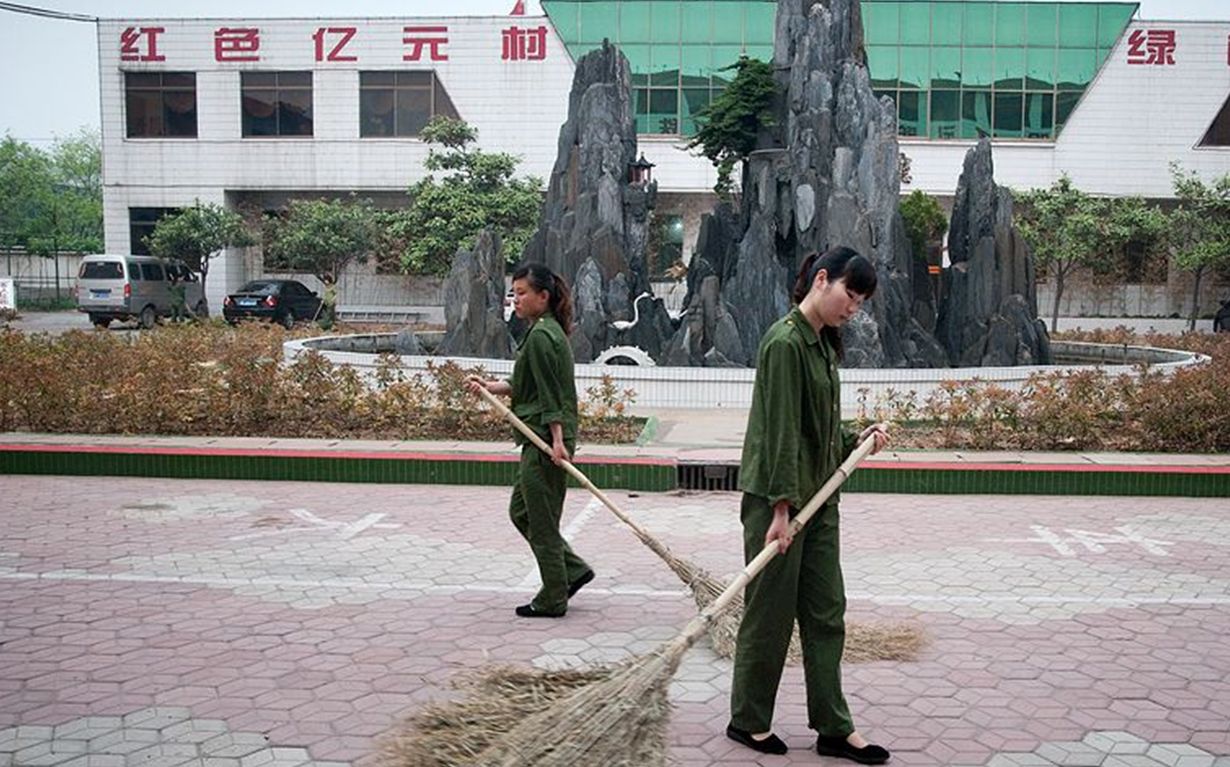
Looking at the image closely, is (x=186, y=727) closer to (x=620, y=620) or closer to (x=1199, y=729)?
(x=620, y=620)

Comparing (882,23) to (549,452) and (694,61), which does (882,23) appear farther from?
(549,452)

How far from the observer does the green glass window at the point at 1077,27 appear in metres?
29.5

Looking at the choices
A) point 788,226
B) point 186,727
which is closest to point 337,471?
point 186,727

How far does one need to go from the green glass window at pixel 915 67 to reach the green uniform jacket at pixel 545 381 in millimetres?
26911

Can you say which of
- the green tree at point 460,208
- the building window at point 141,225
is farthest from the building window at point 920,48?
the building window at point 141,225

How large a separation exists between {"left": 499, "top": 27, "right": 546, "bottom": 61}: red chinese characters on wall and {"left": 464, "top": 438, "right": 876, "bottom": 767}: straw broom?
28.4 metres

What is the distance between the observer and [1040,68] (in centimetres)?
2977

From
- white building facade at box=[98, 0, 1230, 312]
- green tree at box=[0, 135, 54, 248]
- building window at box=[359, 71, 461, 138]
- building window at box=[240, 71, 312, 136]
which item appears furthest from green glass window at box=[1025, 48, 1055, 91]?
green tree at box=[0, 135, 54, 248]

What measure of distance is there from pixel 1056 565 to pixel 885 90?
25.6 meters

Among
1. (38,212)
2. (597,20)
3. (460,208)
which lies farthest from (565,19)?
(38,212)

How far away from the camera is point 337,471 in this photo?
8.21 m

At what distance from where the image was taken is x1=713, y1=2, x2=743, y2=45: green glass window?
96.8 ft

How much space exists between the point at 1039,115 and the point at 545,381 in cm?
2848

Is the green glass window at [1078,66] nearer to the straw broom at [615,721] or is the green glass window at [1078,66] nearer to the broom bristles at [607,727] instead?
the straw broom at [615,721]
